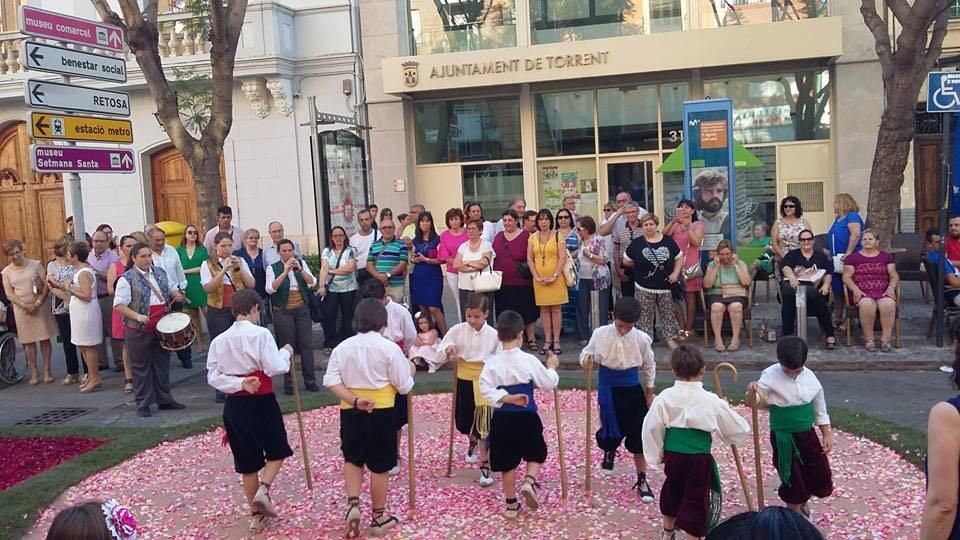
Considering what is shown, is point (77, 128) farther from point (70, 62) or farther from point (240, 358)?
point (240, 358)

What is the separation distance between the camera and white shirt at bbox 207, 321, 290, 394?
19.2 ft

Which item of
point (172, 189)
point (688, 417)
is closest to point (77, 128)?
point (688, 417)

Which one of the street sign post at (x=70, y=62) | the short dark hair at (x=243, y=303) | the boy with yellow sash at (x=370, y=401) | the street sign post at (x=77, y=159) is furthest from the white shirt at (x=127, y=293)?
the boy with yellow sash at (x=370, y=401)

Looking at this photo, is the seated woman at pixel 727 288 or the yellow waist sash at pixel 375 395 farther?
the seated woman at pixel 727 288

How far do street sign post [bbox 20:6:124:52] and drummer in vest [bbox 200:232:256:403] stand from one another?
8.63 ft

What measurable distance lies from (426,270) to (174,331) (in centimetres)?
337

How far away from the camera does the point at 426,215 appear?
11.5 meters

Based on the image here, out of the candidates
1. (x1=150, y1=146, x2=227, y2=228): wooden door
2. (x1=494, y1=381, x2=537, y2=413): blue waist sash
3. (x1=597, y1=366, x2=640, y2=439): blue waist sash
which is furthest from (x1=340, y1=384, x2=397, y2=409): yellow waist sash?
(x1=150, y1=146, x2=227, y2=228): wooden door

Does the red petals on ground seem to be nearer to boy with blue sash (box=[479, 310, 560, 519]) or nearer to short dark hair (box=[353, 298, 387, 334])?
short dark hair (box=[353, 298, 387, 334])

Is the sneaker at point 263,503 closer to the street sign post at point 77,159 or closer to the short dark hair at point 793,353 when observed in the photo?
the short dark hair at point 793,353

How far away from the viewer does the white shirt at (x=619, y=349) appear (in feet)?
20.2

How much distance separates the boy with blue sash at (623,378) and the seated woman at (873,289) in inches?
205

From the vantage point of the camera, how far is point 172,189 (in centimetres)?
1883

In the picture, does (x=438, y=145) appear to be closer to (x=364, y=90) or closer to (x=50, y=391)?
(x=364, y=90)
